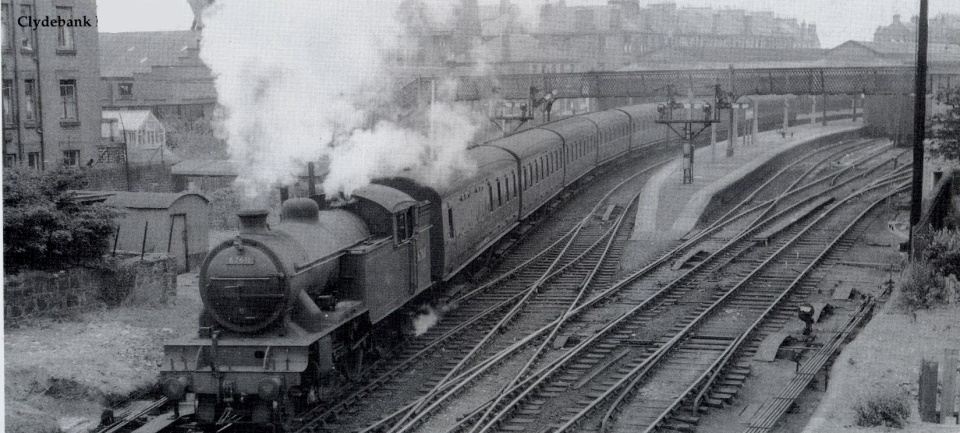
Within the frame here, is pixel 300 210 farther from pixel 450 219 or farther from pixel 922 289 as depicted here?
pixel 922 289

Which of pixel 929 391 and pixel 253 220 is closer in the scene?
pixel 929 391

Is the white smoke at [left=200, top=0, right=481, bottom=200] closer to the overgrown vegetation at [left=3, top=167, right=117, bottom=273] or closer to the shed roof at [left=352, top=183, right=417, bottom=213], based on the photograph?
the shed roof at [left=352, top=183, right=417, bottom=213]

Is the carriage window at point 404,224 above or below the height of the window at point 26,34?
below

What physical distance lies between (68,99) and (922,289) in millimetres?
23702

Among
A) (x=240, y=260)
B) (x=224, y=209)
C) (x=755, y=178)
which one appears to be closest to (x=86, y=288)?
(x=240, y=260)

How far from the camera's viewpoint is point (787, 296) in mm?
19250

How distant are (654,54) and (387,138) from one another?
5104 centimetres

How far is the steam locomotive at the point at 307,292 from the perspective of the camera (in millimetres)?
11992

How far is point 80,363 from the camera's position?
48.3 feet

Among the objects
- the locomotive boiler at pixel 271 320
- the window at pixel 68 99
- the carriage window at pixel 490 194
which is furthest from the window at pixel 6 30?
the locomotive boiler at pixel 271 320

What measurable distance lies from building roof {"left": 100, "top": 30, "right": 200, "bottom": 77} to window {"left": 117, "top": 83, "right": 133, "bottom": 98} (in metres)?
0.55

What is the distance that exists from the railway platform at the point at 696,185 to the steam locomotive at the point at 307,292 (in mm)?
9226

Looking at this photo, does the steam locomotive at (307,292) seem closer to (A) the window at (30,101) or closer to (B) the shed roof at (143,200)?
(B) the shed roof at (143,200)

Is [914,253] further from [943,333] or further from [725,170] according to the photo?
[725,170]
